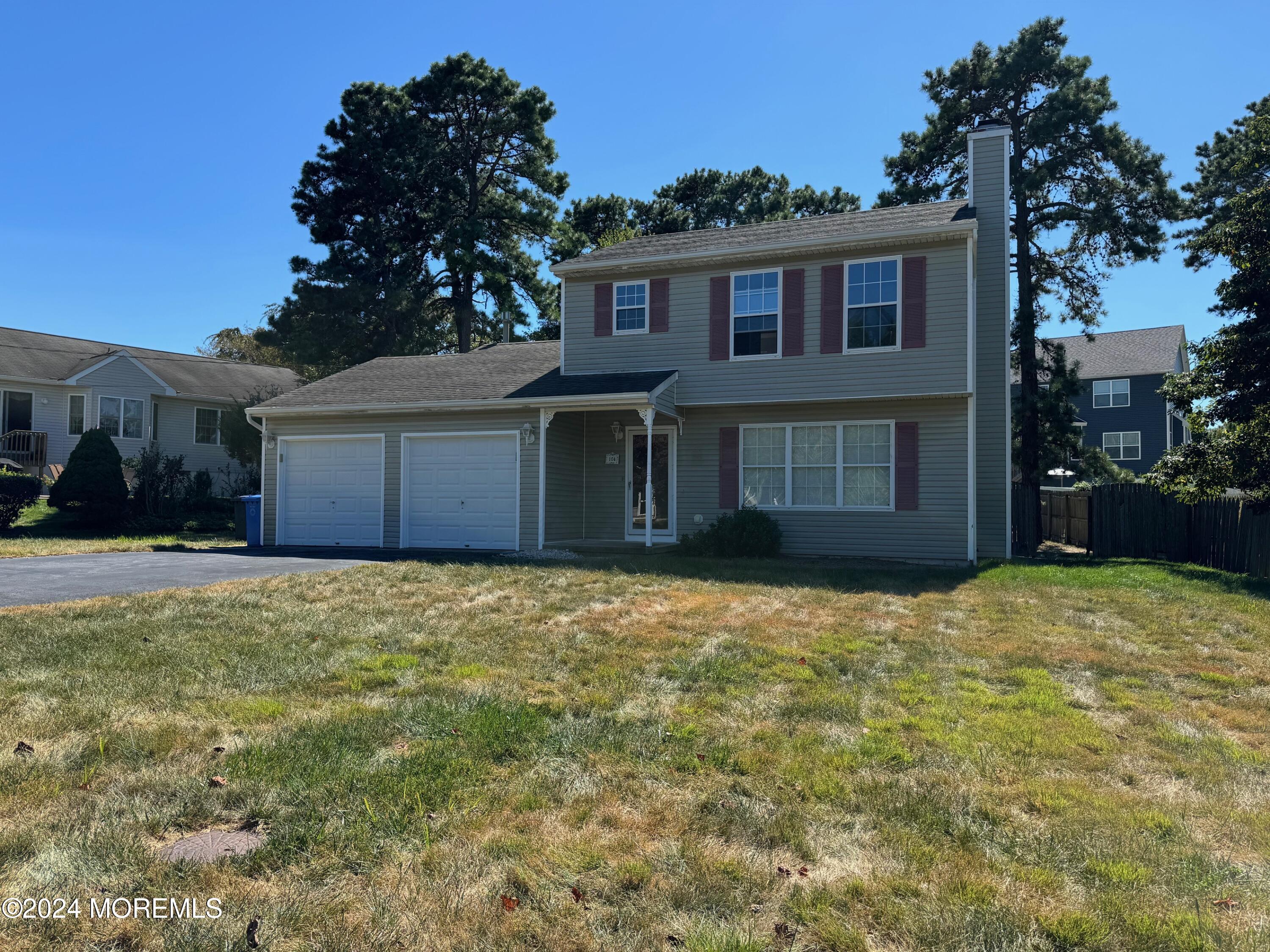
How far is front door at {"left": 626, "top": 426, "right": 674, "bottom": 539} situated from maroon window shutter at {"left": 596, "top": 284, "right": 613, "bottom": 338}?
6.42 ft

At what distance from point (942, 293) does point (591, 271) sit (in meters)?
6.49

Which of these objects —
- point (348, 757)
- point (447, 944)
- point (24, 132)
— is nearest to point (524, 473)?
point (348, 757)

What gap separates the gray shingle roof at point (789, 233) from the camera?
14883 mm

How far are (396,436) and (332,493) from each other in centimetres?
191

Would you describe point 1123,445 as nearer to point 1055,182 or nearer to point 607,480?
point 1055,182

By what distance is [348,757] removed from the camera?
13.0ft

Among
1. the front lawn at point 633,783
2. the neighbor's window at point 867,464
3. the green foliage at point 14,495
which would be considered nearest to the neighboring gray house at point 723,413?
the neighbor's window at point 867,464

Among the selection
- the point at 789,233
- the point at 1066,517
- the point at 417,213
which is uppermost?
the point at 417,213

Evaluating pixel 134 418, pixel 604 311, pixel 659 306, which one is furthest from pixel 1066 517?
pixel 134 418

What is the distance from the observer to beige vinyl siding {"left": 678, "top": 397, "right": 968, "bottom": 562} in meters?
14.6

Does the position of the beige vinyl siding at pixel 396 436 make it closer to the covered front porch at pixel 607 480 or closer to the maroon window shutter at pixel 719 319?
the covered front porch at pixel 607 480

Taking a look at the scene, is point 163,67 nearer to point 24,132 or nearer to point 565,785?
point 24,132

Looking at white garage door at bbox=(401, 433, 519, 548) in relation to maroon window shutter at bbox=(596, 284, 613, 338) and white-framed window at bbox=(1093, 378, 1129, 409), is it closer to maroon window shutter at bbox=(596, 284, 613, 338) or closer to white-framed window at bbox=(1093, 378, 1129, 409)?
maroon window shutter at bbox=(596, 284, 613, 338)

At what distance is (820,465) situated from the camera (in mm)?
15531
